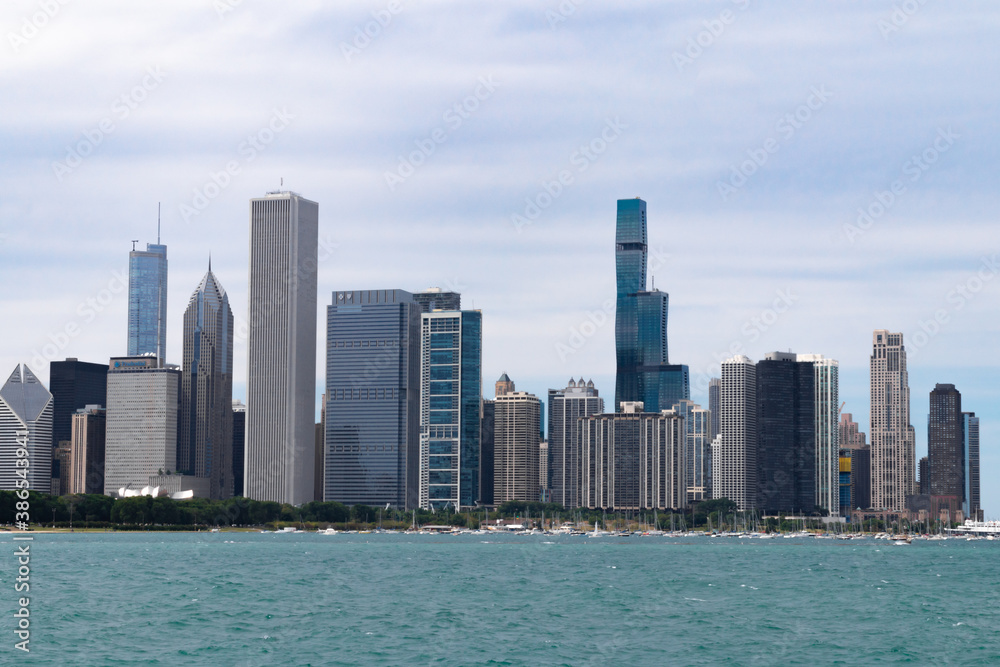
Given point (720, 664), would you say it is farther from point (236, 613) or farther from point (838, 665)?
point (236, 613)

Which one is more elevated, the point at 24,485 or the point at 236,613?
the point at 24,485

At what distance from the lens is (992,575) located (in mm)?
174125

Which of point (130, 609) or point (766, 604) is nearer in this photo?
point (130, 609)

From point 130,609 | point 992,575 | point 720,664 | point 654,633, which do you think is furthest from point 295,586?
point 992,575

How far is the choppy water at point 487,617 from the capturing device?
73.6m

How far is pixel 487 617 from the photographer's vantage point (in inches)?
3661

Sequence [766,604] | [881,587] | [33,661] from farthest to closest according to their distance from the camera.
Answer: [881,587] < [766,604] < [33,661]

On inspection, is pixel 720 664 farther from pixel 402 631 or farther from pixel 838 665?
pixel 402 631

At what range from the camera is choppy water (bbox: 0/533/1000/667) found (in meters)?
73.6

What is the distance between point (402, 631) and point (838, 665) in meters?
27.3

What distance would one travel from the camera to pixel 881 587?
13412 cm

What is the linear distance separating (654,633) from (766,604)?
2588cm

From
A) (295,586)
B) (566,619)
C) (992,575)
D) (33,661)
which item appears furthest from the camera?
(992,575)

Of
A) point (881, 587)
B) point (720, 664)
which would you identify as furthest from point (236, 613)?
point (881, 587)
